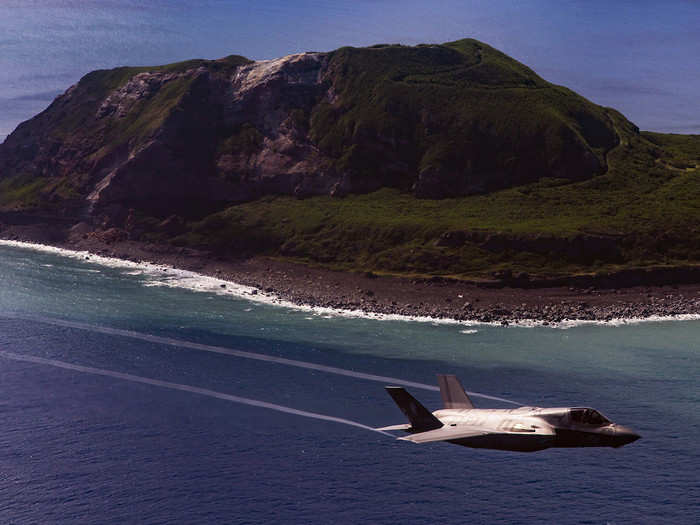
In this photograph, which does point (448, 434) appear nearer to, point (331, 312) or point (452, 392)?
point (452, 392)

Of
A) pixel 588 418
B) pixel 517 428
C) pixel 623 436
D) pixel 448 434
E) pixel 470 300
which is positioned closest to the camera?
pixel 623 436

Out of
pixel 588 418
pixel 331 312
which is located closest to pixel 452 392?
pixel 588 418

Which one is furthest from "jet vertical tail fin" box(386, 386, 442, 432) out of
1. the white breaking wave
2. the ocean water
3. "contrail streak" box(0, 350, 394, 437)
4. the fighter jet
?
the white breaking wave

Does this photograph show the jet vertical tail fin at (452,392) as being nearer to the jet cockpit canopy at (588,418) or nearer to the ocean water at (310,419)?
the ocean water at (310,419)

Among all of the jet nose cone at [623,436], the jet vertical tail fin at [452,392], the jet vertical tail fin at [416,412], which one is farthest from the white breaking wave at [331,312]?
the jet nose cone at [623,436]

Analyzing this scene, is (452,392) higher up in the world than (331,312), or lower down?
lower down

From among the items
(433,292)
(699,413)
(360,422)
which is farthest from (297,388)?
(433,292)

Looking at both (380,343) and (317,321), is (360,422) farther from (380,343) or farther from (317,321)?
(317,321)
